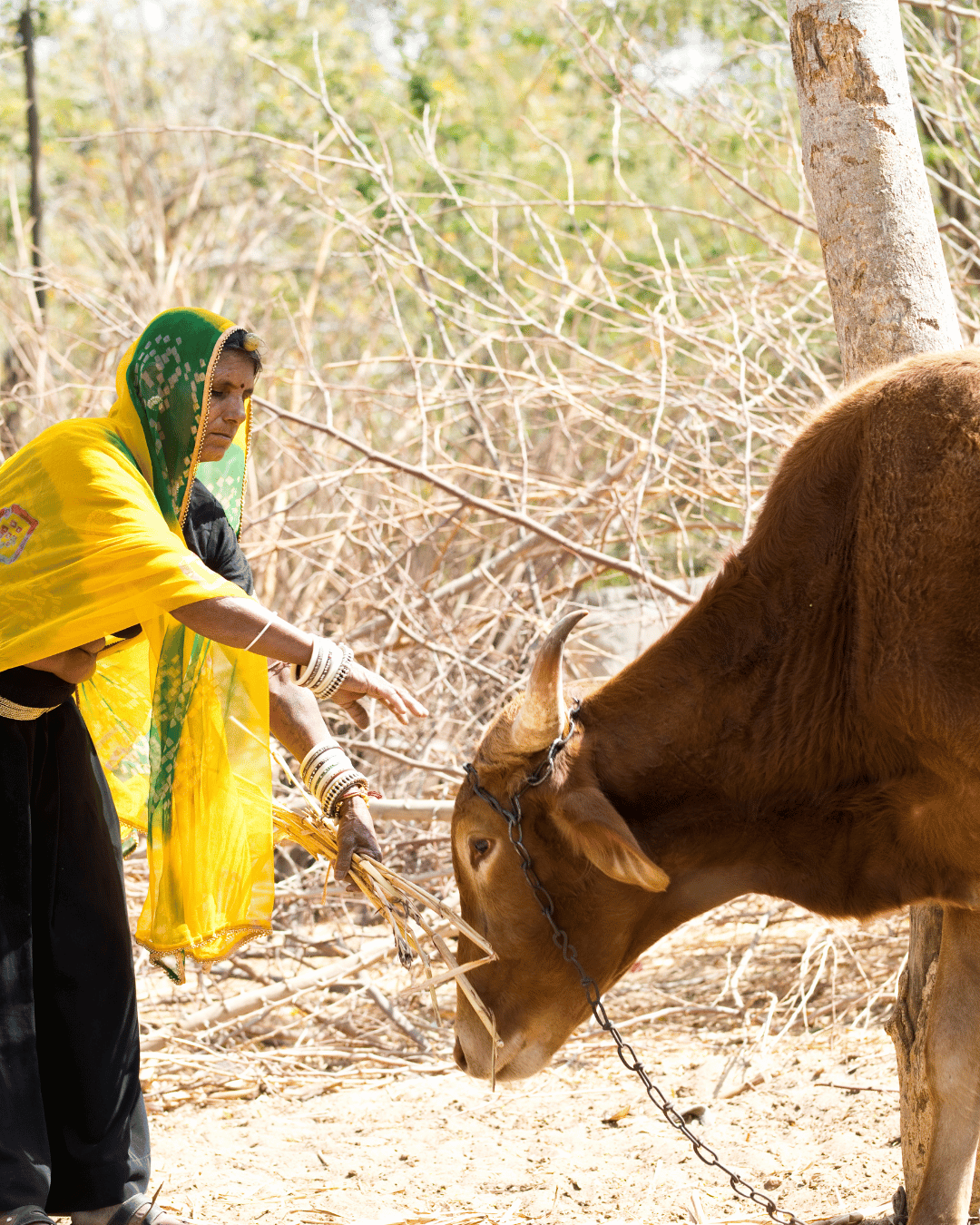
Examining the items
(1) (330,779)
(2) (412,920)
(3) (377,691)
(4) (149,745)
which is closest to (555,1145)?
(2) (412,920)

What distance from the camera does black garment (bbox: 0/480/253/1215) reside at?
2.99m

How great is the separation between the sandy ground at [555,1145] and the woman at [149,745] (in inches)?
30.5

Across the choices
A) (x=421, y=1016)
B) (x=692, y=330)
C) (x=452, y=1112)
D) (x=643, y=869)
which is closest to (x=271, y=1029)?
(x=421, y=1016)

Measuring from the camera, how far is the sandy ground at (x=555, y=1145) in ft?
11.8

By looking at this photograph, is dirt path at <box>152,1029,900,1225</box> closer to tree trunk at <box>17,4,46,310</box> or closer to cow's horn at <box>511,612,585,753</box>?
cow's horn at <box>511,612,585,753</box>

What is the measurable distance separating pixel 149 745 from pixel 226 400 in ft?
3.03

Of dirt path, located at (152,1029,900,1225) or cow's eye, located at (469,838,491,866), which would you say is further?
dirt path, located at (152,1029,900,1225)

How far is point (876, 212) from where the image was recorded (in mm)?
3441

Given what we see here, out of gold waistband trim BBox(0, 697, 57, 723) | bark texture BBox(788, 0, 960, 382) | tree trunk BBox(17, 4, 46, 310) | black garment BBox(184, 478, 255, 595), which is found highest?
tree trunk BBox(17, 4, 46, 310)

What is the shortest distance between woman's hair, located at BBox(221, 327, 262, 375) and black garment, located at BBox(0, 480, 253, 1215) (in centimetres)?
92

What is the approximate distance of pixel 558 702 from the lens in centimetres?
293

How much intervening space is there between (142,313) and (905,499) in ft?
21.0

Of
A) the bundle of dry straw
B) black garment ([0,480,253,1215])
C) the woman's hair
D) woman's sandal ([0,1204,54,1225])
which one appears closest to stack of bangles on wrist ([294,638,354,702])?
the bundle of dry straw

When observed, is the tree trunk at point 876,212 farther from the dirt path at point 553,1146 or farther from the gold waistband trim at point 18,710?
the gold waistband trim at point 18,710
